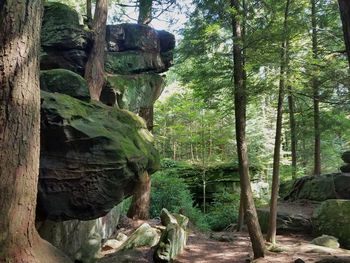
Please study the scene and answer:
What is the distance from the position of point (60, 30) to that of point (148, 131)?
340 centimetres

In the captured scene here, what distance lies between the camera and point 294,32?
825 centimetres

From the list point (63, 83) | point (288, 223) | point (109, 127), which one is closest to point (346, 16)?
point (109, 127)

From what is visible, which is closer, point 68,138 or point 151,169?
point 68,138

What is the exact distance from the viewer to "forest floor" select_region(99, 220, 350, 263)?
735 centimetres

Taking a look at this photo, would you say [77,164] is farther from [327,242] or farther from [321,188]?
[321,188]

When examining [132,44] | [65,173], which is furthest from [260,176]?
[65,173]

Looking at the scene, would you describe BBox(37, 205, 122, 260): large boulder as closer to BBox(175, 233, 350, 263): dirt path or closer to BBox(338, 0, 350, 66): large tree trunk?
BBox(175, 233, 350, 263): dirt path

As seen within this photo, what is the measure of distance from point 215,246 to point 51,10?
7159 millimetres

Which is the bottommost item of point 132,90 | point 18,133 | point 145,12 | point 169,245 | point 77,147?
point 169,245

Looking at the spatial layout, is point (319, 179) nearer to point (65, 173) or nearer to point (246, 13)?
point (246, 13)

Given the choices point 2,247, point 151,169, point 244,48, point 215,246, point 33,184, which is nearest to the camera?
point 2,247

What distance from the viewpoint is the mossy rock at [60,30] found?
8.25 metres

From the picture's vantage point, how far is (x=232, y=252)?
905 cm

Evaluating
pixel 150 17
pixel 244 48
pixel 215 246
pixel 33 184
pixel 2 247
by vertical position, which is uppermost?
pixel 150 17
